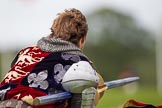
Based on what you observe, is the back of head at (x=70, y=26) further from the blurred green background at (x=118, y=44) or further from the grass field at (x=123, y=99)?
the blurred green background at (x=118, y=44)

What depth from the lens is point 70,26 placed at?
14.0 feet

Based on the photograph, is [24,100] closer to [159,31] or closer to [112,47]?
[159,31]

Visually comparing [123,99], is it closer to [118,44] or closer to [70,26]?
[70,26]

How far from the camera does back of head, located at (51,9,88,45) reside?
427cm

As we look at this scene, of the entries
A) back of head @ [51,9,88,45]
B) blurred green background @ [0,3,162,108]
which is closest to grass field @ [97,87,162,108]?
back of head @ [51,9,88,45]

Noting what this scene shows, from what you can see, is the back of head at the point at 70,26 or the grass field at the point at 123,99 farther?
the grass field at the point at 123,99

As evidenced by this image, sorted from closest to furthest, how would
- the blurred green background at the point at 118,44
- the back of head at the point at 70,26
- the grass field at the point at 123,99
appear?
1. the back of head at the point at 70,26
2. the grass field at the point at 123,99
3. the blurred green background at the point at 118,44

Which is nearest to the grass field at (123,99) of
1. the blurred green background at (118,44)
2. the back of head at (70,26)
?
the back of head at (70,26)

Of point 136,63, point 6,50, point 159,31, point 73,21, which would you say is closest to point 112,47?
point 136,63

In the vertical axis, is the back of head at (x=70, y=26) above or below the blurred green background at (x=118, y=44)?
above

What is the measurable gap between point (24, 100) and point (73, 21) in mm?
658

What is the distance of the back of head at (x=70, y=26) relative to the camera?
4.27 m

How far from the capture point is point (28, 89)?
4043mm

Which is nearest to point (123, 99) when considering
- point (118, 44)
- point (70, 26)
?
point (70, 26)
